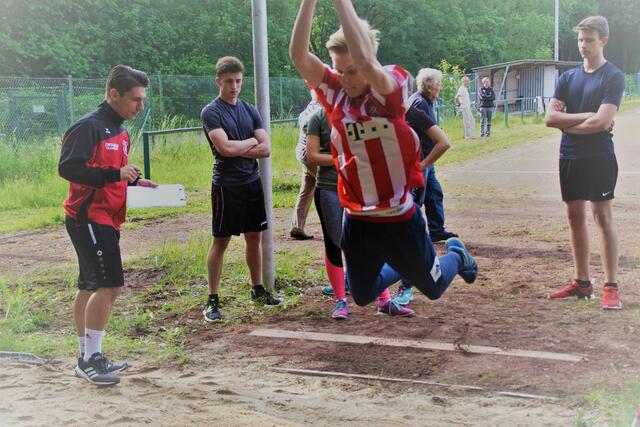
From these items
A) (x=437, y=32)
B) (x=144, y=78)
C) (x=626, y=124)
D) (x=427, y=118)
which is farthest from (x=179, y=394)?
(x=626, y=124)

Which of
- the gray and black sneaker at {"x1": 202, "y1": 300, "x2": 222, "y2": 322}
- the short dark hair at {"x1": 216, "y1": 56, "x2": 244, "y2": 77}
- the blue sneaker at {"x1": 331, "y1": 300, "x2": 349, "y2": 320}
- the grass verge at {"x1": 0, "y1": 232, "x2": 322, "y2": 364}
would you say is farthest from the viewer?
the gray and black sneaker at {"x1": 202, "y1": 300, "x2": 222, "y2": 322}

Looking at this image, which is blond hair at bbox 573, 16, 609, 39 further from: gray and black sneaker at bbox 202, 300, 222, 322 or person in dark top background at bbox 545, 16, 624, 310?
gray and black sneaker at bbox 202, 300, 222, 322

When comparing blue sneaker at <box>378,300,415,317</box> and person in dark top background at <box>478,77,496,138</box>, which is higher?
person in dark top background at <box>478,77,496,138</box>

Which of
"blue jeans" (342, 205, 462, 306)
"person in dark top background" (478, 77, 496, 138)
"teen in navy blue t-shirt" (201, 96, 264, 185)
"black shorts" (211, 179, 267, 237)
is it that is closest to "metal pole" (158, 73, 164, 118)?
"person in dark top background" (478, 77, 496, 138)

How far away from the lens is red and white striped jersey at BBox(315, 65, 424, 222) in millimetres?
3766

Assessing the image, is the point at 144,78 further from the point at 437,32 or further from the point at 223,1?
the point at 223,1

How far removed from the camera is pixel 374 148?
151 inches

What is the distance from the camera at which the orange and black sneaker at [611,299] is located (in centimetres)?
573

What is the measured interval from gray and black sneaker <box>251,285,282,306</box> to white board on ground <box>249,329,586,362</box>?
0.68 metres

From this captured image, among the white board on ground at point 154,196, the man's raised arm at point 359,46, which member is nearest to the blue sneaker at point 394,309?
the white board on ground at point 154,196

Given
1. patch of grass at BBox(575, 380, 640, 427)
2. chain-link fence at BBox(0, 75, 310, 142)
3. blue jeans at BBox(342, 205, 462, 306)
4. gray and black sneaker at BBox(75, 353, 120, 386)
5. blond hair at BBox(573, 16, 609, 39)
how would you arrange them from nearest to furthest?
patch of grass at BBox(575, 380, 640, 427) → blue jeans at BBox(342, 205, 462, 306) → gray and black sneaker at BBox(75, 353, 120, 386) → blond hair at BBox(573, 16, 609, 39) → chain-link fence at BBox(0, 75, 310, 142)

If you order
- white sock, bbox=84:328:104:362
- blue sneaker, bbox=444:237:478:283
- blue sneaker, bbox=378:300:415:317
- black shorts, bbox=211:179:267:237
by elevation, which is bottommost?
blue sneaker, bbox=378:300:415:317

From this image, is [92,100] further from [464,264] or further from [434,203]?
[464,264]

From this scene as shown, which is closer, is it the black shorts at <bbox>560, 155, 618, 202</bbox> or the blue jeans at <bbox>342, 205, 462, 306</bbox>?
the blue jeans at <bbox>342, 205, 462, 306</bbox>
